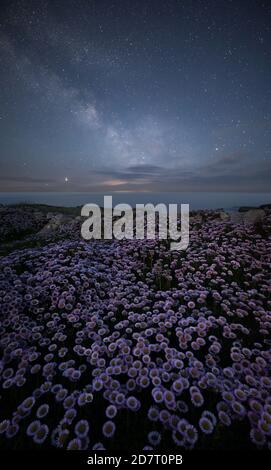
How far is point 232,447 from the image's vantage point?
2039 mm

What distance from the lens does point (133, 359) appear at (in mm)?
3086

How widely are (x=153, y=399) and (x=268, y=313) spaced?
2761mm

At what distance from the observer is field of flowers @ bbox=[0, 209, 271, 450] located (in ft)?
7.16

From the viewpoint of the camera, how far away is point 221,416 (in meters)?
2.25

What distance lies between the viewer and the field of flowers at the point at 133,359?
85.9 inches
